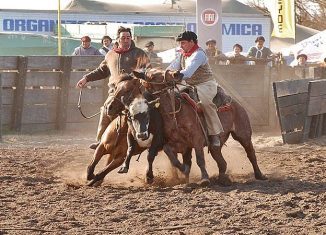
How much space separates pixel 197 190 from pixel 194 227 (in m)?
1.97

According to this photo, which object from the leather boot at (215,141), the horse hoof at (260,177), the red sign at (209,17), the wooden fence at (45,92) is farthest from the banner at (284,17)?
the leather boot at (215,141)

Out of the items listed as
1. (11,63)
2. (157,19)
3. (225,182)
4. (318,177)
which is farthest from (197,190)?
(157,19)

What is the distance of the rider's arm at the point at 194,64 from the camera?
31.7 feet

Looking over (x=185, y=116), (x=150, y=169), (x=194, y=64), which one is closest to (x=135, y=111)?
(x=185, y=116)

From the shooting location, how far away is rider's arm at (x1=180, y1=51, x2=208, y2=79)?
9648 mm

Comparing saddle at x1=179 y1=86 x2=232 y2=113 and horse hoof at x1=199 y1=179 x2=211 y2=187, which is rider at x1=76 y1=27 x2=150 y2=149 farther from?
horse hoof at x1=199 y1=179 x2=211 y2=187

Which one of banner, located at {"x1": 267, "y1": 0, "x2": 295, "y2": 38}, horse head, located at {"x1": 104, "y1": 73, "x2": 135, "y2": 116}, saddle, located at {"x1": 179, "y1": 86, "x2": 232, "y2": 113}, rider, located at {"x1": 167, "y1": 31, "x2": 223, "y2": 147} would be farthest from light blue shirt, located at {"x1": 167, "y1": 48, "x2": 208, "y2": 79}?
banner, located at {"x1": 267, "y1": 0, "x2": 295, "y2": 38}

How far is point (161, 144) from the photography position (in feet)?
31.6

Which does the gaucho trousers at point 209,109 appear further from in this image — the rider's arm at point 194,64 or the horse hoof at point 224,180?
the horse hoof at point 224,180

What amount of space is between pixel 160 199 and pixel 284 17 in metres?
18.9

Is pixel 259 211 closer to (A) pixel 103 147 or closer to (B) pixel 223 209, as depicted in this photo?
(B) pixel 223 209

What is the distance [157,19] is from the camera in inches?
1325

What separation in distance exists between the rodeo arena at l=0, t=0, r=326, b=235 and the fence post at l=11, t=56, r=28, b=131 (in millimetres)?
18

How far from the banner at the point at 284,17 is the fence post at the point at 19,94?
1196 centimetres
